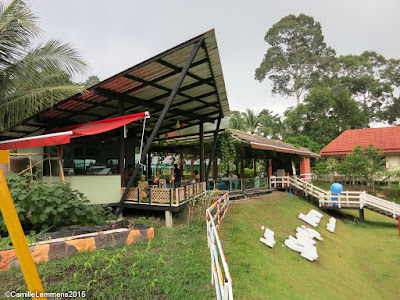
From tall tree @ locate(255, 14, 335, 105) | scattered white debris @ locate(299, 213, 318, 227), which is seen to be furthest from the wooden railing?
tall tree @ locate(255, 14, 335, 105)

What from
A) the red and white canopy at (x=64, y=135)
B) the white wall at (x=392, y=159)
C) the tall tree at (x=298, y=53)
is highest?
the tall tree at (x=298, y=53)

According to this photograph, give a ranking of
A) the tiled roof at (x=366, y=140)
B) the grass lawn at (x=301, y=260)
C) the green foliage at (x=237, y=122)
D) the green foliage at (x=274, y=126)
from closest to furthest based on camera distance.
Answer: the grass lawn at (x=301, y=260) → the tiled roof at (x=366, y=140) → the green foliage at (x=237, y=122) → the green foliage at (x=274, y=126)

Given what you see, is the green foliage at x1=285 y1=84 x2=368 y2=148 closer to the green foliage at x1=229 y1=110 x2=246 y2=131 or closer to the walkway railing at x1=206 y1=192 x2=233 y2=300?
the green foliage at x1=229 y1=110 x2=246 y2=131

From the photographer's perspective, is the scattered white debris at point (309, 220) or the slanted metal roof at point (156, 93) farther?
the scattered white debris at point (309, 220)

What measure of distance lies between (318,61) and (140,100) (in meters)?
40.0

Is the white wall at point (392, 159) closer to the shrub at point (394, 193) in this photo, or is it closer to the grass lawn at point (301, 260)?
the shrub at point (394, 193)

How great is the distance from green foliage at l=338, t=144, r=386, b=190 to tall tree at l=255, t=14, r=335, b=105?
2301 centimetres

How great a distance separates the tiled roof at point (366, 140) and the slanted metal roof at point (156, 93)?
853 inches

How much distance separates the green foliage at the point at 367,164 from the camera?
20625 millimetres

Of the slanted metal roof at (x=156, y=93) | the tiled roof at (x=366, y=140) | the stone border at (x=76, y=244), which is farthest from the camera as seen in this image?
the tiled roof at (x=366, y=140)

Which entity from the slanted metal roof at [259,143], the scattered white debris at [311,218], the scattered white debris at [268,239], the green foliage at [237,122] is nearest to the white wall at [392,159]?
the slanted metal roof at [259,143]

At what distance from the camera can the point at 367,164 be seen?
2058cm

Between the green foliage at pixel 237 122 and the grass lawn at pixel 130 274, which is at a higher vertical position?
the green foliage at pixel 237 122

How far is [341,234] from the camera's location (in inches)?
520
